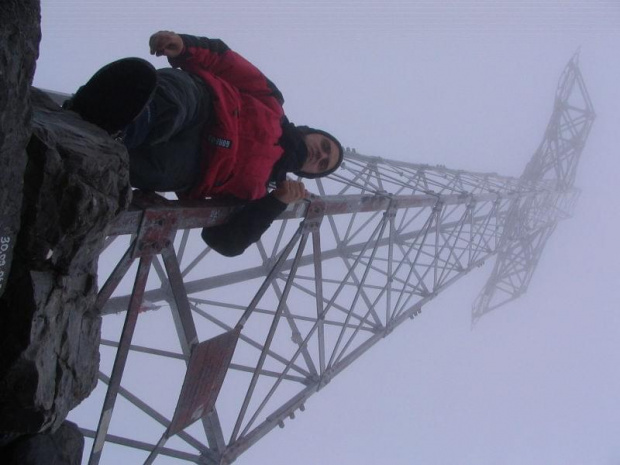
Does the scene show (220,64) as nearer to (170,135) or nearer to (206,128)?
(206,128)

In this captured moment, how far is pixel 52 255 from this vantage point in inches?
86.7

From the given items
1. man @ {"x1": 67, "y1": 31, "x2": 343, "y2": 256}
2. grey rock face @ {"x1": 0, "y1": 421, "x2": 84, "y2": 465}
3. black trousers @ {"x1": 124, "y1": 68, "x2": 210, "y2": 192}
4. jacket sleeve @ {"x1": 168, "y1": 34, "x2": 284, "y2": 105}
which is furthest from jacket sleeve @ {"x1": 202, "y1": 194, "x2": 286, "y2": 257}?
grey rock face @ {"x1": 0, "y1": 421, "x2": 84, "y2": 465}

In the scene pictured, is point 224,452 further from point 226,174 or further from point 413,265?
point 413,265

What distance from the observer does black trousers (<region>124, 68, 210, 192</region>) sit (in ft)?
9.91

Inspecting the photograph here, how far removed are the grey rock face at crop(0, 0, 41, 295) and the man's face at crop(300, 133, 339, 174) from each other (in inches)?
103

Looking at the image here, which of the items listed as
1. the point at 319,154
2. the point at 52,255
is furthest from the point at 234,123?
the point at 52,255

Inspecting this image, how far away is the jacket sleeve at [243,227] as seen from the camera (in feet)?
12.7

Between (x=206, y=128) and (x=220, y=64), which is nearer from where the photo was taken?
(x=206, y=128)

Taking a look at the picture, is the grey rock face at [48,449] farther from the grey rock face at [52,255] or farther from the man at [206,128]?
the man at [206,128]

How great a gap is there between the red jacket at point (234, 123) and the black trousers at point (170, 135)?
0.26 feet

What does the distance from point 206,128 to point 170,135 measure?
0.33 metres

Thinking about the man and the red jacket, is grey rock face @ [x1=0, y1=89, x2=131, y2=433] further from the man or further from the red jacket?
the red jacket

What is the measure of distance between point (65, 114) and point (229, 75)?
139 cm

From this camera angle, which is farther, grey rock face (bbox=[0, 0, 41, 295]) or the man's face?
the man's face
